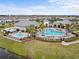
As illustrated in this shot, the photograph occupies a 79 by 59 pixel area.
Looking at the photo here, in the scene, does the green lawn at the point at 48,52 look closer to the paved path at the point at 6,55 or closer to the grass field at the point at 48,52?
the grass field at the point at 48,52

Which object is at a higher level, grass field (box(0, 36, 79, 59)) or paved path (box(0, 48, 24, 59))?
grass field (box(0, 36, 79, 59))

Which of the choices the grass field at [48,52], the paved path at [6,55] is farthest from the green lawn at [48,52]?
the paved path at [6,55]

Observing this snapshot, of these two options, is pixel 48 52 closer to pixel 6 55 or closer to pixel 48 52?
pixel 48 52

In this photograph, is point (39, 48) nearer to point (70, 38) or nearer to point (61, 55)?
point (61, 55)

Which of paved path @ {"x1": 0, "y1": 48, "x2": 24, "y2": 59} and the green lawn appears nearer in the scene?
the green lawn

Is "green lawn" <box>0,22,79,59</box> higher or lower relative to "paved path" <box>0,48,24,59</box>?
higher

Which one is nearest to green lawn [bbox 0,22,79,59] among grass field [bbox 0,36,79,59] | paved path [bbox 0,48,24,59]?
grass field [bbox 0,36,79,59]

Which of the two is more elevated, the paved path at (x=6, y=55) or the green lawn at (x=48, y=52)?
the green lawn at (x=48, y=52)

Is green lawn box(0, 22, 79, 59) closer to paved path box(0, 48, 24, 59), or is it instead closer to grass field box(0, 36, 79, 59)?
grass field box(0, 36, 79, 59)

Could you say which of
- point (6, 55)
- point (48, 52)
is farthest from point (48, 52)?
point (6, 55)

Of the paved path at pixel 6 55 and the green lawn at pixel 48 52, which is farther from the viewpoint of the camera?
the paved path at pixel 6 55

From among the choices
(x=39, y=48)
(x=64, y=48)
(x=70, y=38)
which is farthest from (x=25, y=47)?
(x=70, y=38)
